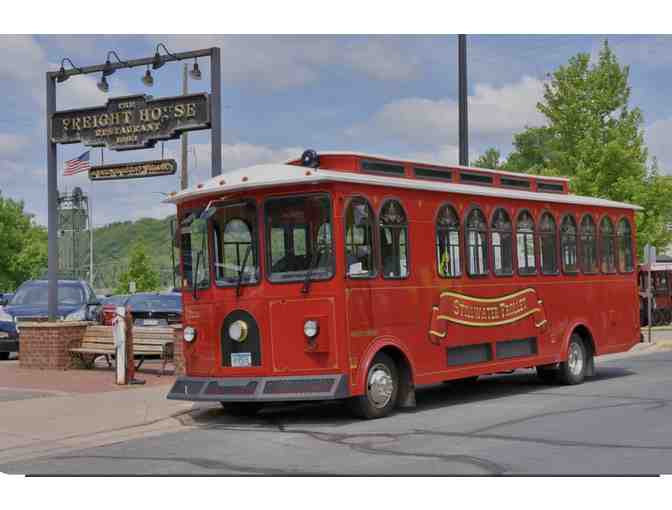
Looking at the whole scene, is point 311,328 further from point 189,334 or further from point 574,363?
point 574,363

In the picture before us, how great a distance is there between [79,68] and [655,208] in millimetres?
20156

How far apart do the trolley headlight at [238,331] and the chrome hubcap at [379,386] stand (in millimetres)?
1465

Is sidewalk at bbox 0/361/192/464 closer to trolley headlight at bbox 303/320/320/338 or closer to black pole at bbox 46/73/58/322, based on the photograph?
trolley headlight at bbox 303/320/320/338

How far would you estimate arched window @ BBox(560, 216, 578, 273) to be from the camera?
15672 mm

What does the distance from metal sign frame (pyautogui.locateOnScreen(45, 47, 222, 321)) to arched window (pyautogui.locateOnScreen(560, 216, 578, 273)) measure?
5.39 metres

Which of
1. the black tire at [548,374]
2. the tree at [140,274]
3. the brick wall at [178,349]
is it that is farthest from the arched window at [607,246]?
the tree at [140,274]

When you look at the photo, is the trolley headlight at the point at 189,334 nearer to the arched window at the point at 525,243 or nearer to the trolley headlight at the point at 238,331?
the trolley headlight at the point at 238,331

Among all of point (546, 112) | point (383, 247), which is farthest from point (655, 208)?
point (383, 247)

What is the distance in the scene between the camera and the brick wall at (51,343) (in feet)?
60.3

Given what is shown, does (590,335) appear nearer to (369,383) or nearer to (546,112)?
(369,383)

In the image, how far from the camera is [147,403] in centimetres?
1354

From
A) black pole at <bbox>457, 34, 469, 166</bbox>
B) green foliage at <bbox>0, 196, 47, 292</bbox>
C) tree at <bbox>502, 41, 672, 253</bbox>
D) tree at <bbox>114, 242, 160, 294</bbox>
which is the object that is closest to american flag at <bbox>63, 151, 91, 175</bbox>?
black pole at <bbox>457, 34, 469, 166</bbox>

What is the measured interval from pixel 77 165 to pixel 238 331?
41.2 ft

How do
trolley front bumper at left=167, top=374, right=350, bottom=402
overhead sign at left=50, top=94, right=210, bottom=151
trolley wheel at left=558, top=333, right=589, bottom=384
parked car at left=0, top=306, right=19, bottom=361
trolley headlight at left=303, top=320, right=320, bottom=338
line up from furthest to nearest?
parked car at left=0, top=306, right=19, bottom=361, overhead sign at left=50, top=94, right=210, bottom=151, trolley wheel at left=558, top=333, right=589, bottom=384, trolley headlight at left=303, top=320, right=320, bottom=338, trolley front bumper at left=167, top=374, right=350, bottom=402
